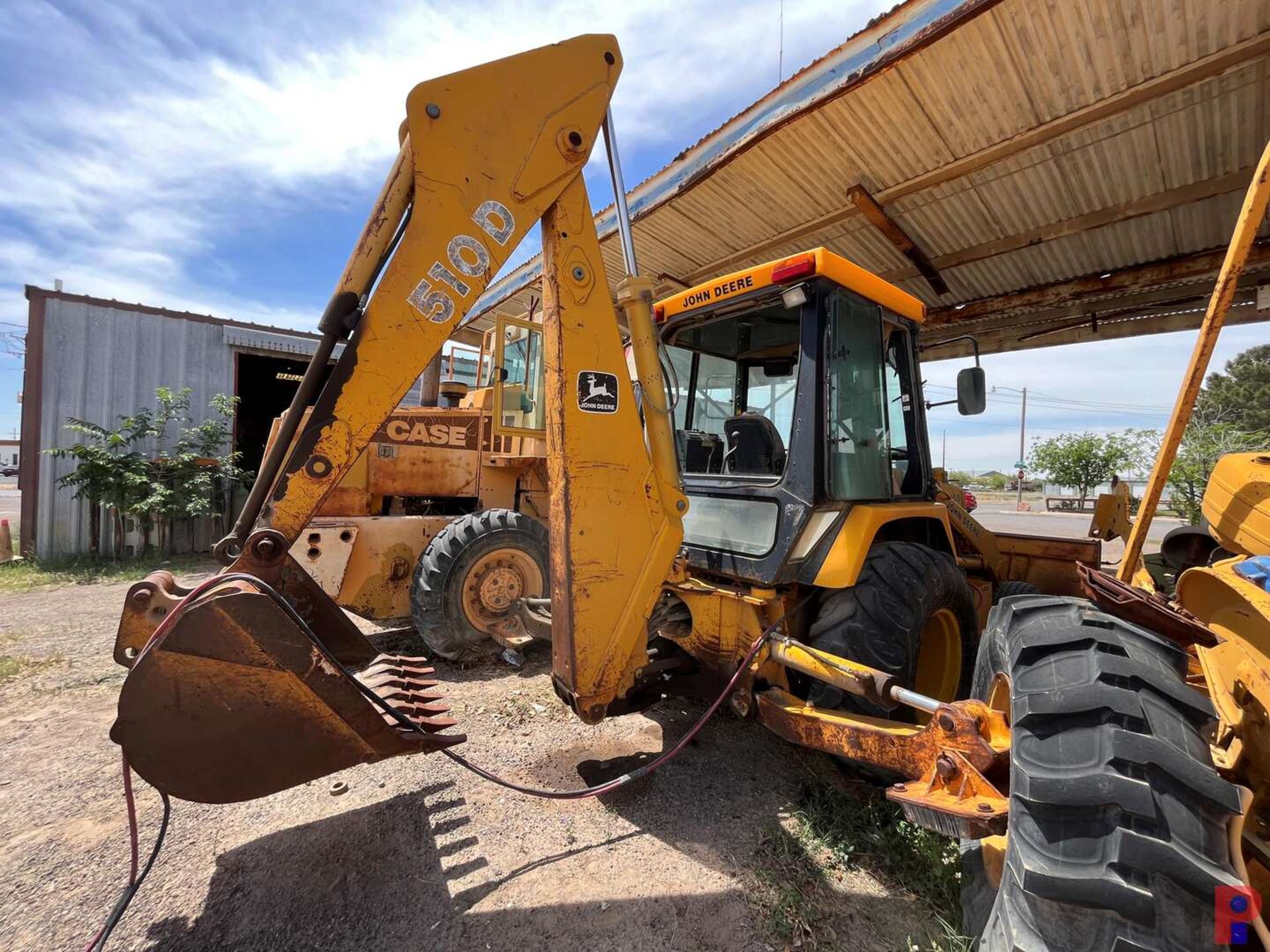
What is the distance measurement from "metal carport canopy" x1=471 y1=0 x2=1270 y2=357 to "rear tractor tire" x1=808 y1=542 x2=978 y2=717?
9.14 ft

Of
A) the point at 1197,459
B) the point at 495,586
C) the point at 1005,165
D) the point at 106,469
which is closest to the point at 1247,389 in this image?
the point at 1197,459

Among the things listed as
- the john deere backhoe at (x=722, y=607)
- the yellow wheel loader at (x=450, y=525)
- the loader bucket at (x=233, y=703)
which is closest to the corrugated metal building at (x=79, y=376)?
the yellow wheel loader at (x=450, y=525)

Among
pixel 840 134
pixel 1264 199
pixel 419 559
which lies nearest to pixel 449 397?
pixel 419 559

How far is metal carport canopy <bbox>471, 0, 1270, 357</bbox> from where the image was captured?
9.89ft

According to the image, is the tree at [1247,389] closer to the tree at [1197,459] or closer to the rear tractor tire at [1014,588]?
the tree at [1197,459]

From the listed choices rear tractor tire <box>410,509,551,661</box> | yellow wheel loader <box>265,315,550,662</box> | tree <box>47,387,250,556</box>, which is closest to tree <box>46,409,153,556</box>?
tree <box>47,387,250,556</box>

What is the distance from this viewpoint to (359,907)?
197cm

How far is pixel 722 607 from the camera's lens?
2.54m

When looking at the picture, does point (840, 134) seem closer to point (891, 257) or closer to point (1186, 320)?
point (891, 257)

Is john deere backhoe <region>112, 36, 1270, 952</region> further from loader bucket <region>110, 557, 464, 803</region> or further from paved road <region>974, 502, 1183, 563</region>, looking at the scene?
paved road <region>974, 502, 1183, 563</region>

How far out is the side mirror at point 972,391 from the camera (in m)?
3.36

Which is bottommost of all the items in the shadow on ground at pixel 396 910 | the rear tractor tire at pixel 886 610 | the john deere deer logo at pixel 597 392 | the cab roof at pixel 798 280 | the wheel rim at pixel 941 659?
the shadow on ground at pixel 396 910

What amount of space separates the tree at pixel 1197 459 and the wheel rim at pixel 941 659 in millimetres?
10248

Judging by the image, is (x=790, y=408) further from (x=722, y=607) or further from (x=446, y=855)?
(x=446, y=855)
